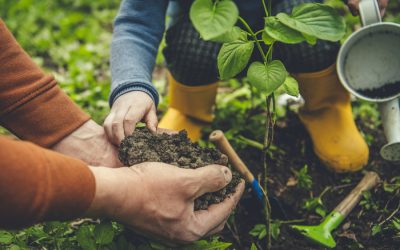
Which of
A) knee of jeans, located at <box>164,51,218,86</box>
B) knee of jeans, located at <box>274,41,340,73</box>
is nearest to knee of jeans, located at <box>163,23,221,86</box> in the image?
knee of jeans, located at <box>164,51,218,86</box>

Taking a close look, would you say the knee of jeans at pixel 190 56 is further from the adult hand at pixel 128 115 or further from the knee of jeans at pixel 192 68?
the adult hand at pixel 128 115

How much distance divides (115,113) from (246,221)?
2.09 ft

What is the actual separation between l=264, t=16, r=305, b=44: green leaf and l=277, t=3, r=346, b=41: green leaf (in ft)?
0.08

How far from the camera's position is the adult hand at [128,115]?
1.39 meters

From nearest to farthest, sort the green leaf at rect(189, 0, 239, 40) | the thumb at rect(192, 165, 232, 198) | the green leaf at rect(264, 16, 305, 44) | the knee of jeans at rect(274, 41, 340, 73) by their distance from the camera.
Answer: the green leaf at rect(189, 0, 239, 40), the green leaf at rect(264, 16, 305, 44), the thumb at rect(192, 165, 232, 198), the knee of jeans at rect(274, 41, 340, 73)

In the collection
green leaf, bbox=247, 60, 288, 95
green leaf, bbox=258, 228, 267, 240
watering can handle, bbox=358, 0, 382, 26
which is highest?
watering can handle, bbox=358, 0, 382, 26

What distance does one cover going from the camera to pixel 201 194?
1170 millimetres

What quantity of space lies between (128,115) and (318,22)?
710mm

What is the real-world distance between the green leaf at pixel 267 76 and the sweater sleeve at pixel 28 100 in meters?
0.72

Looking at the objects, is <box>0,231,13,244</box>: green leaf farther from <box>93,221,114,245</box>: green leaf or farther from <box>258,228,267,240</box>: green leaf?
<box>258,228,267,240</box>: green leaf

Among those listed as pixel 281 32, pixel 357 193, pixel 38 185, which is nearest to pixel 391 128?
pixel 357 193

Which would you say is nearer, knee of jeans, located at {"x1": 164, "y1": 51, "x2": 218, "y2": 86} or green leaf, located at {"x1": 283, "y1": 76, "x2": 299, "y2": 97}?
green leaf, located at {"x1": 283, "y1": 76, "x2": 299, "y2": 97}

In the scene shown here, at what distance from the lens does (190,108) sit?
6.40ft

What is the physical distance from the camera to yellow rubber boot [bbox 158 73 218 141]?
191 cm
